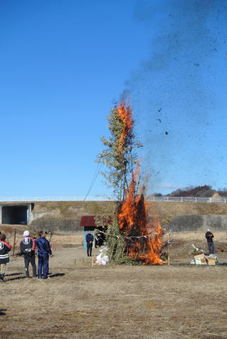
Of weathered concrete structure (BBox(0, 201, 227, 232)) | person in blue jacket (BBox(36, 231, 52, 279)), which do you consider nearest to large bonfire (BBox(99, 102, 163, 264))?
person in blue jacket (BBox(36, 231, 52, 279))

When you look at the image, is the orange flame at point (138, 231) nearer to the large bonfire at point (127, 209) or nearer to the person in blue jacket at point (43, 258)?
the large bonfire at point (127, 209)

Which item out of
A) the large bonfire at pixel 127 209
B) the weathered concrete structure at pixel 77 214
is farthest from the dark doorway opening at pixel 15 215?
the large bonfire at pixel 127 209

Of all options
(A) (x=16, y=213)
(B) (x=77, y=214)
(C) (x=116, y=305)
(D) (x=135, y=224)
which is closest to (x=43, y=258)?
(C) (x=116, y=305)

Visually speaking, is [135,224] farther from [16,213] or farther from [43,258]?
[16,213]

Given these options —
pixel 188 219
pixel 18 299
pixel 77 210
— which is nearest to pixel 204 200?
pixel 188 219

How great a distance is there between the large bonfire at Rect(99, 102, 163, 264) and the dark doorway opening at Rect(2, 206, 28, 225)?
52327 mm

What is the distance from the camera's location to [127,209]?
24859 mm

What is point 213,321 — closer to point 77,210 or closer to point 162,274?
point 162,274

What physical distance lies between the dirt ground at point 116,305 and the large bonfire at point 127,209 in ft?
12.7

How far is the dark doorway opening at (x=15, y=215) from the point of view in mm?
75700

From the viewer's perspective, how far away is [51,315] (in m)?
11.4

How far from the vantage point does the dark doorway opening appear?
7570cm

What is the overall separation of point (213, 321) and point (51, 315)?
12.5 ft

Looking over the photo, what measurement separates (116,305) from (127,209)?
12.3 metres
